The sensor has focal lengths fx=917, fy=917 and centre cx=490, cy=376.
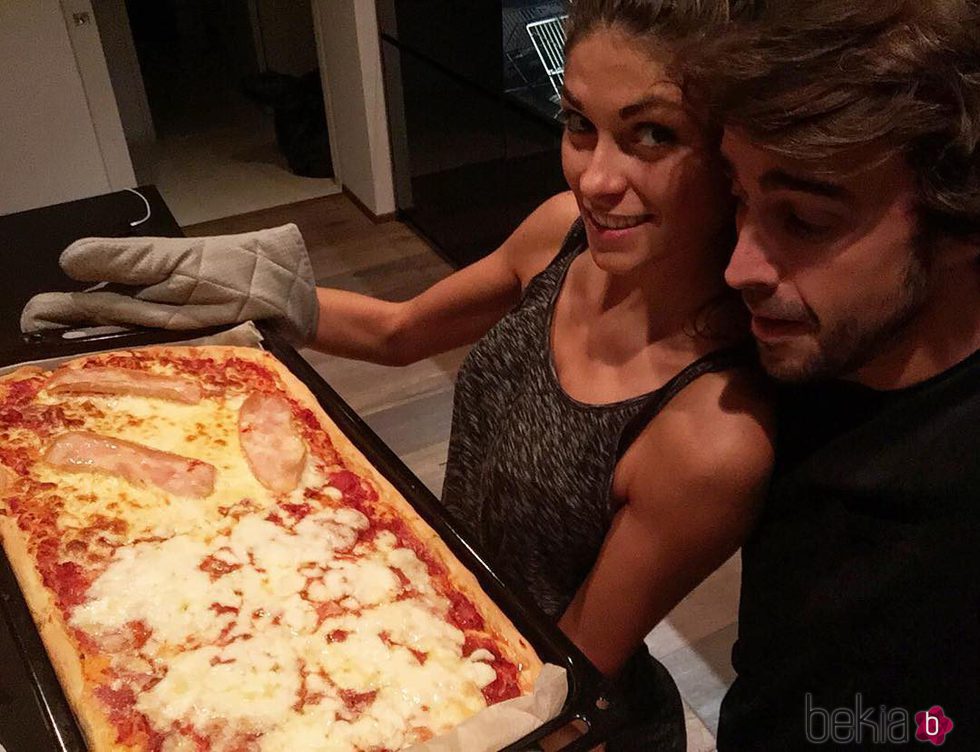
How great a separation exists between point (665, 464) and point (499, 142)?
2.12 meters

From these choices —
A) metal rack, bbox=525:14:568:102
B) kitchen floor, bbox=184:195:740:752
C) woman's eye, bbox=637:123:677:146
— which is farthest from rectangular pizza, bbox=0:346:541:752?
metal rack, bbox=525:14:568:102

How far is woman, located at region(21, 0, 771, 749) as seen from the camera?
31.4 inches

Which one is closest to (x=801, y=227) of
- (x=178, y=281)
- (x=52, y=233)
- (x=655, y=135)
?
(x=655, y=135)

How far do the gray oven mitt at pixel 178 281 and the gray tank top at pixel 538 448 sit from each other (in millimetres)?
312

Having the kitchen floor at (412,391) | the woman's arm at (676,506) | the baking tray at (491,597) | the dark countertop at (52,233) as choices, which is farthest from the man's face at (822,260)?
the kitchen floor at (412,391)

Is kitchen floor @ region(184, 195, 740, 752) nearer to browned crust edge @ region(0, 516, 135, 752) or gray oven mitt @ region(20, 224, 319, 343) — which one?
gray oven mitt @ region(20, 224, 319, 343)

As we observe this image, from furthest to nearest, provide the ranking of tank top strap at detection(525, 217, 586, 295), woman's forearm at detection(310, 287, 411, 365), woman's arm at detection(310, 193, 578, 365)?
woman's forearm at detection(310, 287, 411, 365) → woman's arm at detection(310, 193, 578, 365) → tank top strap at detection(525, 217, 586, 295)

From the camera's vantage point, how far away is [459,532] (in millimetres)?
883

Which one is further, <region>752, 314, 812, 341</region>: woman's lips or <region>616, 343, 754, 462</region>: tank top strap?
<region>616, 343, 754, 462</region>: tank top strap

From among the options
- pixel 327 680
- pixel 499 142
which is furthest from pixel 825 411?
pixel 499 142

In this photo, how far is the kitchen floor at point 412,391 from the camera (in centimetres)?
183

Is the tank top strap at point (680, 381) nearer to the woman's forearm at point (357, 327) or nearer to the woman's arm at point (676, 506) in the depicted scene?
the woman's arm at point (676, 506)

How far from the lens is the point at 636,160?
0.81 m

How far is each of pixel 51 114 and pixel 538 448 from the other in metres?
2.75
